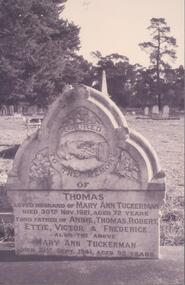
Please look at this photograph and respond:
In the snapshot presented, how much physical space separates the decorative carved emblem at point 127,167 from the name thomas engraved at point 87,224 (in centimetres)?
17

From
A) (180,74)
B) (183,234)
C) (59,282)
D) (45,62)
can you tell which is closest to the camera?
(59,282)

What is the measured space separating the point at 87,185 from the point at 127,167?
1.22 ft

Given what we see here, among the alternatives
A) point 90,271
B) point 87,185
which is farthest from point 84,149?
point 90,271

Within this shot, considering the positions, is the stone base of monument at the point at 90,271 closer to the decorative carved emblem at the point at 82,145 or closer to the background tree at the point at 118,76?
the decorative carved emblem at the point at 82,145

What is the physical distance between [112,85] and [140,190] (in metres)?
72.6

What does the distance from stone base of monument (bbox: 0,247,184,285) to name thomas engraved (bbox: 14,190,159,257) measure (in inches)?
3.9

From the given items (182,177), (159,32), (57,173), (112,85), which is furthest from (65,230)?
(112,85)

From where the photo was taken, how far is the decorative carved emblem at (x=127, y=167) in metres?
4.08

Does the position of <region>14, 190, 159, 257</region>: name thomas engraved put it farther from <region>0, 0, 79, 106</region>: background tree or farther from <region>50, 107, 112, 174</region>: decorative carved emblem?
<region>0, 0, 79, 106</region>: background tree

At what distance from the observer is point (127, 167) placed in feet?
13.4

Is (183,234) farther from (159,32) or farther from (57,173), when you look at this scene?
(159,32)

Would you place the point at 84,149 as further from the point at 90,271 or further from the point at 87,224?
the point at 90,271

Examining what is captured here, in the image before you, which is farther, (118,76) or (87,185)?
(118,76)

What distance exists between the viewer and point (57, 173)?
13.8 ft
